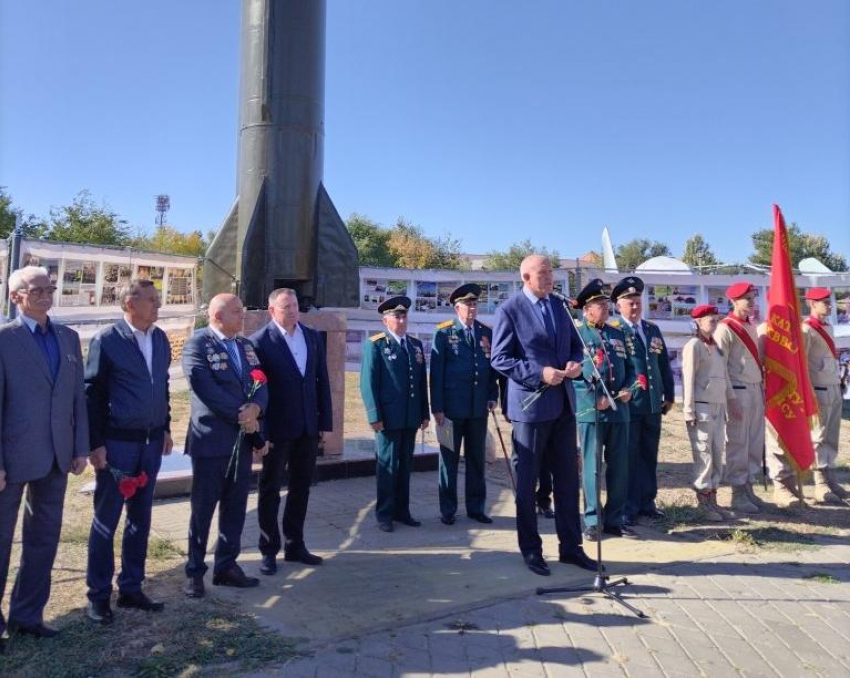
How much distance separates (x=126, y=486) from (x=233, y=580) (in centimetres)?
92

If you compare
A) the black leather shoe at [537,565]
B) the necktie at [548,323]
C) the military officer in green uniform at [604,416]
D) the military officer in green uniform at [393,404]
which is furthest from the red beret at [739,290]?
the black leather shoe at [537,565]

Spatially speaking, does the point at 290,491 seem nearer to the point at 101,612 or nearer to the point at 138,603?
the point at 138,603

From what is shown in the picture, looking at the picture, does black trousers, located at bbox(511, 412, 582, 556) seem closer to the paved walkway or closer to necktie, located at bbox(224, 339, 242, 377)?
the paved walkway

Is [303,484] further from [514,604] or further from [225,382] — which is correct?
[514,604]

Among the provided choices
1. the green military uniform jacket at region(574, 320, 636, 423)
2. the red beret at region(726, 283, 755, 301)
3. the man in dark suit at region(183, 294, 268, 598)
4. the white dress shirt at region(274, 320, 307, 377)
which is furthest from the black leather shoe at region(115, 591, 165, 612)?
the red beret at region(726, 283, 755, 301)

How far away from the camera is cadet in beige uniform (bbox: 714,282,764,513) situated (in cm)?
601

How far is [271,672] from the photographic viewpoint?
9.35 ft

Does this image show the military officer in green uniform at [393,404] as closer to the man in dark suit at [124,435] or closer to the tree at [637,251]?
the man in dark suit at [124,435]

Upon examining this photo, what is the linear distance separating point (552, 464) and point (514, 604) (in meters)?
1.10

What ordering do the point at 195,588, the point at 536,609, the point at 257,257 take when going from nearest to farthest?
the point at 536,609, the point at 195,588, the point at 257,257

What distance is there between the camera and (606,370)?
5.32 m

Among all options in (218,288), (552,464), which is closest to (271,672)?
(552,464)

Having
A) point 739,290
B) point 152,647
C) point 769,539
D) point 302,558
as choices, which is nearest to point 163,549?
point 302,558

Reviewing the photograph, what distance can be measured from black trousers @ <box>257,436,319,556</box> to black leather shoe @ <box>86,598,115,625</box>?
1.03 m
